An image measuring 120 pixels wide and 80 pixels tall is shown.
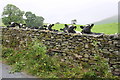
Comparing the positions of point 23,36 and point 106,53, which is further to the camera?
point 23,36

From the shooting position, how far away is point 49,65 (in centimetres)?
816

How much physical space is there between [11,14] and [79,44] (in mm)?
17081

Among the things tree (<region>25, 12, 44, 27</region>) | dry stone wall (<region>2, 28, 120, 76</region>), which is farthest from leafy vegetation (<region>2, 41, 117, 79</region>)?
tree (<region>25, 12, 44, 27</region>)

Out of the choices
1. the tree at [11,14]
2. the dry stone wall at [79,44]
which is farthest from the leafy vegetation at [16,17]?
the dry stone wall at [79,44]

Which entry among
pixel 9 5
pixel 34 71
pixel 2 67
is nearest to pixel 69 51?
pixel 34 71

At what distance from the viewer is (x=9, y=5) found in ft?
74.0

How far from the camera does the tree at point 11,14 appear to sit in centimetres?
2241

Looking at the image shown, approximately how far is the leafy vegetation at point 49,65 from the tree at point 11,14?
44.7 feet

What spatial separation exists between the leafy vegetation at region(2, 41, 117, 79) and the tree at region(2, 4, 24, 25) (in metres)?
13.6

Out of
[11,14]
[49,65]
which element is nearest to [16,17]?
[11,14]

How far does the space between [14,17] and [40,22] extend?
3855 mm

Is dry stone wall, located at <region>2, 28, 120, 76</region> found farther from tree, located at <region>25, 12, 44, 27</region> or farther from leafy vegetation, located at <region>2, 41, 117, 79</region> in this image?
tree, located at <region>25, 12, 44, 27</region>

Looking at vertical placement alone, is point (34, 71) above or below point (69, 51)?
below

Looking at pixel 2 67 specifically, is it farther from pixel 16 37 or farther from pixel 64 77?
pixel 64 77
